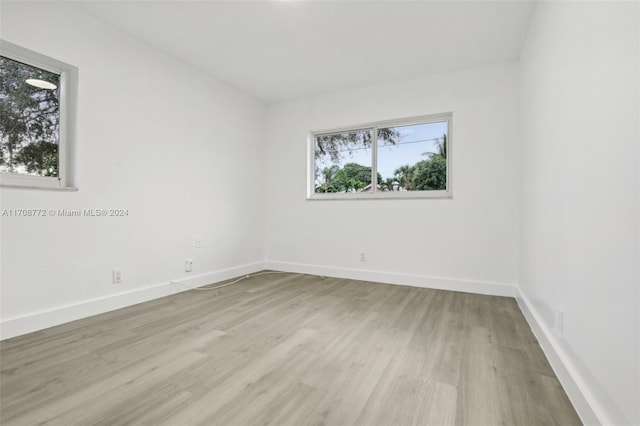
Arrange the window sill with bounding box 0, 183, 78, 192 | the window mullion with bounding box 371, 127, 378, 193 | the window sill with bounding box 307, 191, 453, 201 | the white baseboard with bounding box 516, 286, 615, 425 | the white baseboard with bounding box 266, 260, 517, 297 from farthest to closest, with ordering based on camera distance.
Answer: the window mullion with bounding box 371, 127, 378, 193, the window sill with bounding box 307, 191, 453, 201, the white baseboard with bounding box 266, 260, 517, 297, the window sill with bounding box 0, 183, 78, 192, the white baseboard with bounding box 516, 286, 615, 425

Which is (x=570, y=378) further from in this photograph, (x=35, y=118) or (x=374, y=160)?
(x=35, y=118)

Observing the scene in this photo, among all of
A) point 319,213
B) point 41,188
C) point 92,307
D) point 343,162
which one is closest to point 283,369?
point 92,307

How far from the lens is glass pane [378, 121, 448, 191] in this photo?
11.6 feet

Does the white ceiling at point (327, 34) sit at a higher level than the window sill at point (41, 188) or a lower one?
higher

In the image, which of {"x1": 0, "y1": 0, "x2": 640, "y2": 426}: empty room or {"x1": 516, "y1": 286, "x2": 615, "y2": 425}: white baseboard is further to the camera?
{"x1": 0, "y1": 0, "x2": 640, "y2": 426}: empty room

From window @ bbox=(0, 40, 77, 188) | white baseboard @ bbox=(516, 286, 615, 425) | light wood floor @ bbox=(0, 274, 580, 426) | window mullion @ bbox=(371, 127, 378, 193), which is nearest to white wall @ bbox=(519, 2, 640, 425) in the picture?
white baseboard @ bbox=(516, 286, 615, 425)

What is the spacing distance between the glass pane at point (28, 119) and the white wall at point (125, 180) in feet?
0.58

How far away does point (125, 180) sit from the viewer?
8.89 feet

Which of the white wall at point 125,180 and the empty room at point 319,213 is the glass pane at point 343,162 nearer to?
the empty room at point 319,213

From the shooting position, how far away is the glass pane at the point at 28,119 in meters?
2.10

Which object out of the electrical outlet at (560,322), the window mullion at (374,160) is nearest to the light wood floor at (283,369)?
the electrical outlet at (560,322)

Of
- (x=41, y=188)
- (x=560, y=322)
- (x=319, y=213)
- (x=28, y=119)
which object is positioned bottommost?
(x=560, y=322)

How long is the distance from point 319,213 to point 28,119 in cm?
297

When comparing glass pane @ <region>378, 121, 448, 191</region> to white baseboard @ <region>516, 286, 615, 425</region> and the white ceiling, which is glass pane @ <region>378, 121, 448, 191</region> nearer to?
the white ceiling
